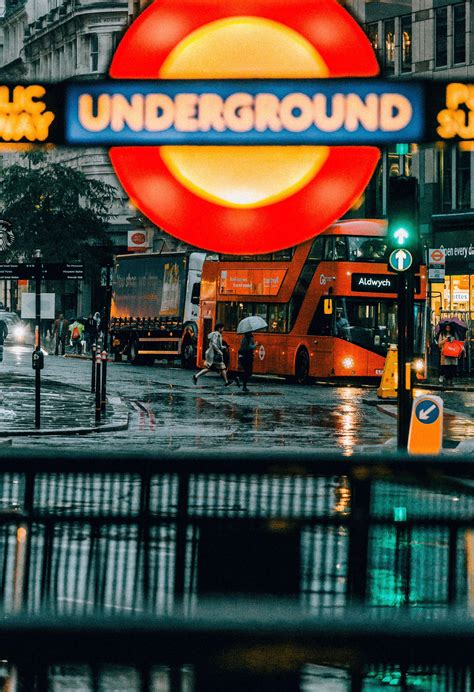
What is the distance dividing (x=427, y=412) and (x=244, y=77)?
15092 mm

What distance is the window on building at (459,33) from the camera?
147 ft

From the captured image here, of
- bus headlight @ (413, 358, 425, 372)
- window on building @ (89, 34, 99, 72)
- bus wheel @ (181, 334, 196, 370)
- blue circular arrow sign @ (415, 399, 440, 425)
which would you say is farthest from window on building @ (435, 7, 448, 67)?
window on building @ (89, 34, 99, 72)

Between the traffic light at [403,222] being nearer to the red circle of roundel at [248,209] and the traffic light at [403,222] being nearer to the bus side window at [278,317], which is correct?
the red circle of roundel at [248,209]

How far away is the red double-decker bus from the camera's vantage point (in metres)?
36.9

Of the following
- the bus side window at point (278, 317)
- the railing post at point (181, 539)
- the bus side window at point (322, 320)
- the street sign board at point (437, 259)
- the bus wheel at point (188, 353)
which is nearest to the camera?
the railing post at point (181, 539)

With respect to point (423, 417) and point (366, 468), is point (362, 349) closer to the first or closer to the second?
point (423, 417)

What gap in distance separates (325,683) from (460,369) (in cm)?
3779

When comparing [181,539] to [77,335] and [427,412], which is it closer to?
[427,412]

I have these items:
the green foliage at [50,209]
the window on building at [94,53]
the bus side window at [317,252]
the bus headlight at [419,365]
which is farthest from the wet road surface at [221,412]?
the window on building at [94,53]

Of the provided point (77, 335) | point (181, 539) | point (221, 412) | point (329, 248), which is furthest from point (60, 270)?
point (77, 335)

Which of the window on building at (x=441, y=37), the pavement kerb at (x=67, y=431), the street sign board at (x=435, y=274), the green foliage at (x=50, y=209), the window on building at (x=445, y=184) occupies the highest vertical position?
the window on building at (x=441, y=37)

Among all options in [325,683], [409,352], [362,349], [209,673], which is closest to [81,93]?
[209,673]

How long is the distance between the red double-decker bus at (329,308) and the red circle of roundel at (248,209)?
31774 millimetres

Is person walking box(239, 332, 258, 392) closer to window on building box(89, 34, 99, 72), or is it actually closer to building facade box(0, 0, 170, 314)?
building facade box(0, 0, 170, 314)
